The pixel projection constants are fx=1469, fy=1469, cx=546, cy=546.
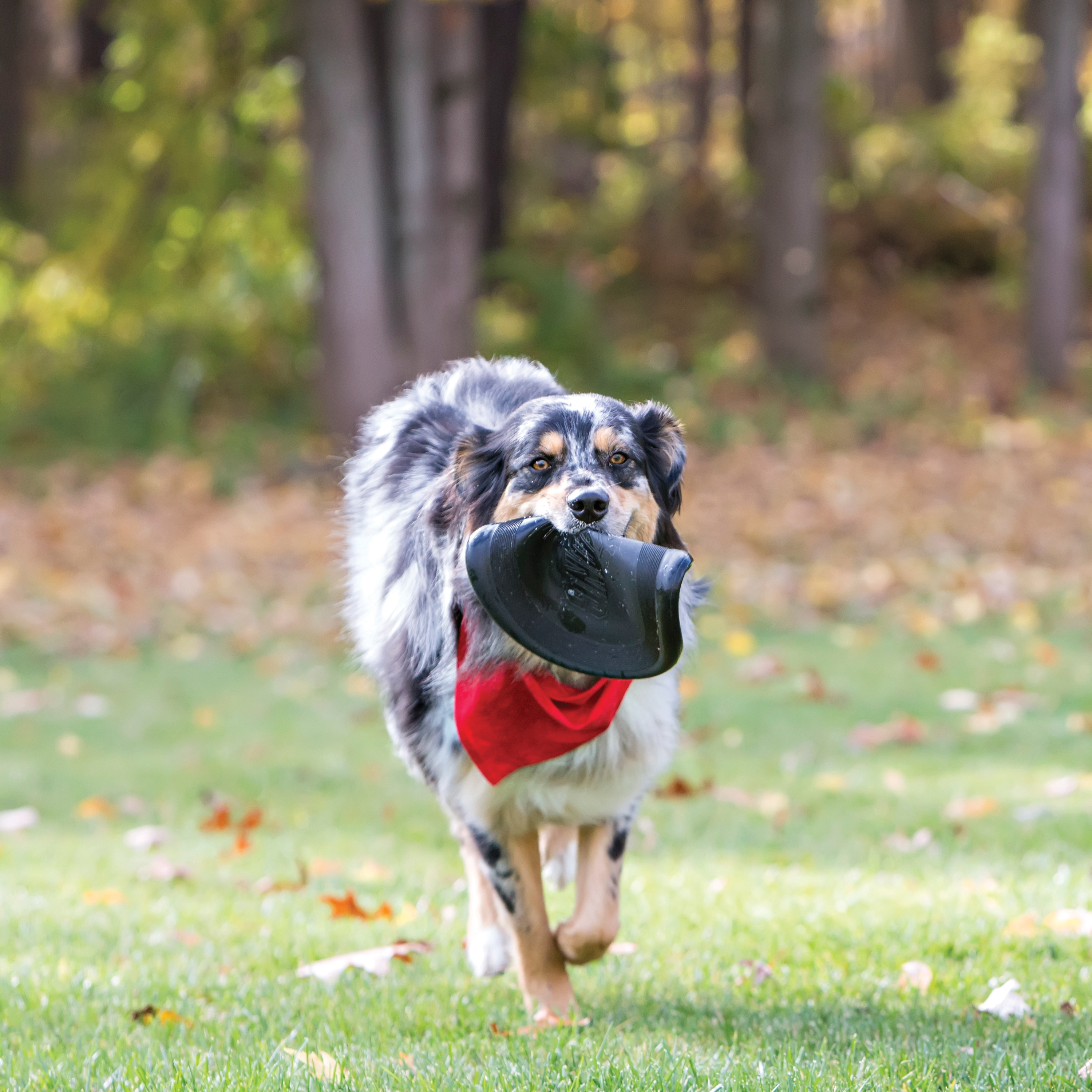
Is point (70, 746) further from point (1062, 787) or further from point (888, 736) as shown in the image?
point (1062, 787)

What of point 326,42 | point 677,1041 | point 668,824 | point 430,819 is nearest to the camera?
point 677,1041

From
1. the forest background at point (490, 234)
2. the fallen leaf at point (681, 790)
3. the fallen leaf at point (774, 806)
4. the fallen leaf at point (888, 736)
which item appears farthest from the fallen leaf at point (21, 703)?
the forest background at point (490, 234)

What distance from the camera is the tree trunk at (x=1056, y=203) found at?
707 inches

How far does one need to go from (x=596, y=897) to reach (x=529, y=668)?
679 mm

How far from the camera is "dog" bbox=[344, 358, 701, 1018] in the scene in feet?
13.0

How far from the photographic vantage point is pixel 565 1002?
4129 millimetres

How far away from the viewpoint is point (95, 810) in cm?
718

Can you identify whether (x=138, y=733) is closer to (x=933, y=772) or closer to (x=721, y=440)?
(x=933, y=772)

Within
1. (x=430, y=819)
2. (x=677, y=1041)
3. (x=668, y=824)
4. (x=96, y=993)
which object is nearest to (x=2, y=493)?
(x=430, y=819)

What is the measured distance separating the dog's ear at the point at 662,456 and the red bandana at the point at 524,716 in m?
0.50

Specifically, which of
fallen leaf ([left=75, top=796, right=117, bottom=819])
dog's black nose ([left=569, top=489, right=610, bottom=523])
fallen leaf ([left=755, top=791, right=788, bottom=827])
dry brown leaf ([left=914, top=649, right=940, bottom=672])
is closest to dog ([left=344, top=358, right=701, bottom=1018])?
dog's black nose ([left=569, top=489, right=610, bottom=523])

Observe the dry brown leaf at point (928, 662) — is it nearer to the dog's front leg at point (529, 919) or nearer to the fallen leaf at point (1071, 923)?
the fallen leaf at point (1071, 923)

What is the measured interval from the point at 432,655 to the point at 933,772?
12.4 feet

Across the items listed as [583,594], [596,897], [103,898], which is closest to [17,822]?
[103,898]
